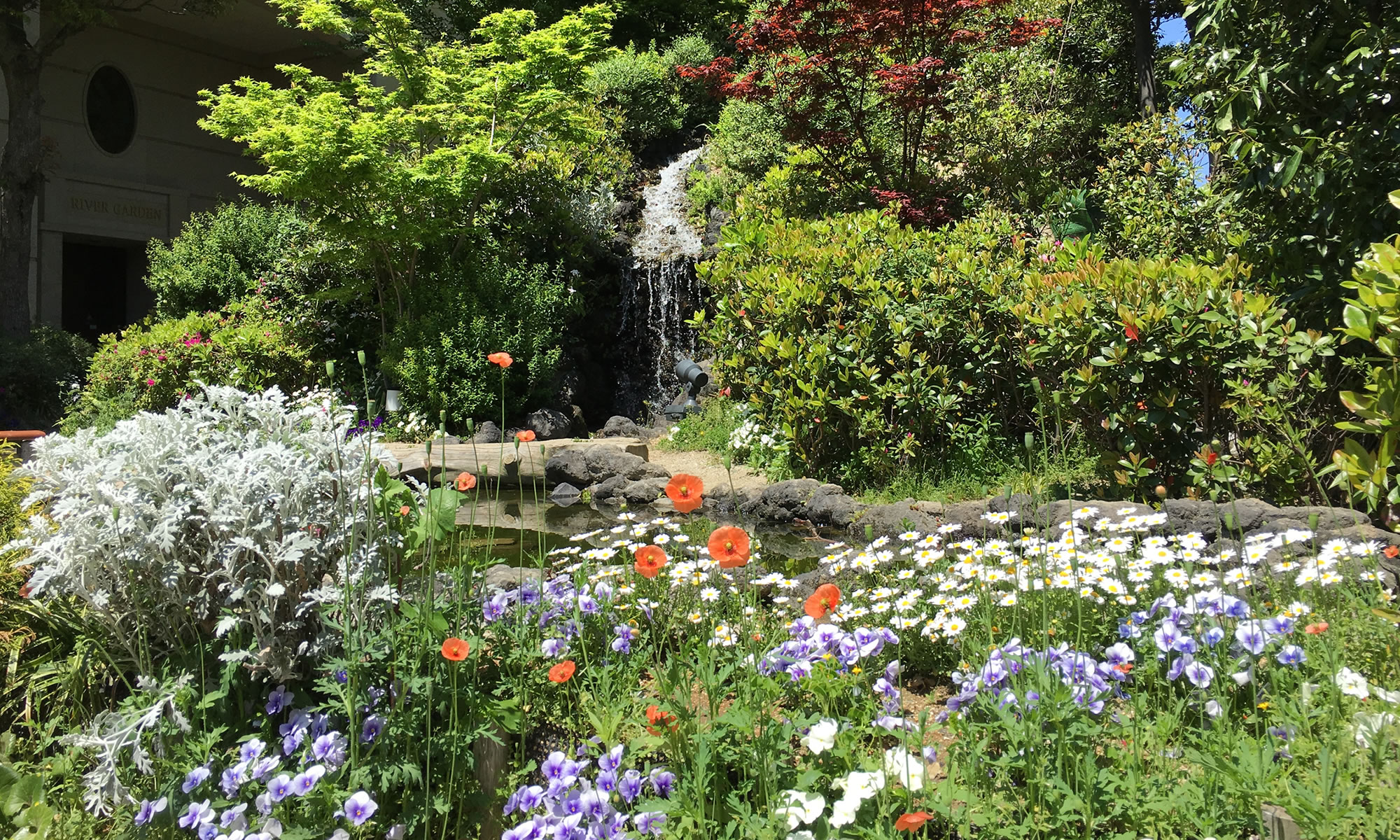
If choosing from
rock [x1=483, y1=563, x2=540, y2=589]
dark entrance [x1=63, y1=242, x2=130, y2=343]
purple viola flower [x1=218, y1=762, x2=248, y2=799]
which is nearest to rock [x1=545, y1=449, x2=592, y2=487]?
rock [x1=483, y1=563, x2=540, y2=589]

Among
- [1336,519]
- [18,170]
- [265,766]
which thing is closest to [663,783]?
[265,766]

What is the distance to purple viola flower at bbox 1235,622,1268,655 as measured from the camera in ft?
6.49

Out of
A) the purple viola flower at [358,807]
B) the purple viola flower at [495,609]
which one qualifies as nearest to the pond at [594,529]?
the purple viola flower at [495,609]

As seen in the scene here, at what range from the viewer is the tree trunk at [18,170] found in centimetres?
1192

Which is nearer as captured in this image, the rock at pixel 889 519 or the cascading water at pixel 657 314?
the rock at pixel 889 519

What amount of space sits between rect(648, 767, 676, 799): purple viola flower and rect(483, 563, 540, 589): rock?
1053mm

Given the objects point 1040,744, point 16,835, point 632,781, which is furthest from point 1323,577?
point 16,835

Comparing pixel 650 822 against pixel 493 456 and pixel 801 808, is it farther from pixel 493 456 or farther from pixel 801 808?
pixel 493 456

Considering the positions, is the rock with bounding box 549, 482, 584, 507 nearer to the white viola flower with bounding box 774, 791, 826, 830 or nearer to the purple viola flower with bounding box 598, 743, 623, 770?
the purple viola flower with bounding box 598, 743, 623, 770

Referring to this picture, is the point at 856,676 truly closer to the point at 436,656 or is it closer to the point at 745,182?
the point at 436,656

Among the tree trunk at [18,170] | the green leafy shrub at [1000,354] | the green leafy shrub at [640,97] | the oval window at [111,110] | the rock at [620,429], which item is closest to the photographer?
the green leafy shrub at [1000,354]

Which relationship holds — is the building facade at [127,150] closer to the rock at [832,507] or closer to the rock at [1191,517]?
→ the rock at [832,507]

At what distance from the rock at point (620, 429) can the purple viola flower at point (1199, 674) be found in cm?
881

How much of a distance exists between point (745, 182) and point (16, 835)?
37.3ft
